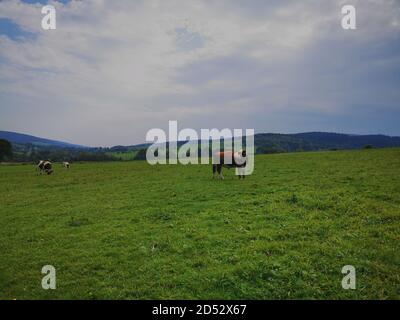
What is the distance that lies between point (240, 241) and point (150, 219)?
17.6ft

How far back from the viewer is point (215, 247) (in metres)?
10.0

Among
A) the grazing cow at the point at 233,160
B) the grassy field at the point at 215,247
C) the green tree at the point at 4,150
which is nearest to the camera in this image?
the grassy field at the point at 215,247

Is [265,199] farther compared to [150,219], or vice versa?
[265,199]

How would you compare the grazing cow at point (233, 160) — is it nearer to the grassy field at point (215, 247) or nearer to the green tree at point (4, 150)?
the grassy field at point (215, 247)

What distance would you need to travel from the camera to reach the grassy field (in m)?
7.67

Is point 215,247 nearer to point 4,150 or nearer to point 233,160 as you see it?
point 233,160

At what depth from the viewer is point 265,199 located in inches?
634

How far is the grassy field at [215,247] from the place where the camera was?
7.67 metres

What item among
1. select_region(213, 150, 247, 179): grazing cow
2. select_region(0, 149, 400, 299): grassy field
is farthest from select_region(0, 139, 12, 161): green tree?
select_region(213, 150, 247, 179): grazing cow

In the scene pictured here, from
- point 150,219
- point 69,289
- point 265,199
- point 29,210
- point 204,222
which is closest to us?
point 69,289

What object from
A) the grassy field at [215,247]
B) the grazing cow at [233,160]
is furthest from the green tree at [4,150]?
the grazing cow at [233,160]

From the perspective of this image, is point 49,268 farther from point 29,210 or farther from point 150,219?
→ point 29,210

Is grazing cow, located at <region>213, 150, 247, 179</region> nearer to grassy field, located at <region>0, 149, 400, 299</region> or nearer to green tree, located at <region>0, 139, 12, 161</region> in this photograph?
grassy field, located at <region>0, 149, 400, 299</region>
